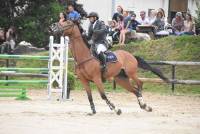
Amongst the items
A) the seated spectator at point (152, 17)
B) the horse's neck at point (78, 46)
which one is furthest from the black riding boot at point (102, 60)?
the seated spectator at point (152, 17)

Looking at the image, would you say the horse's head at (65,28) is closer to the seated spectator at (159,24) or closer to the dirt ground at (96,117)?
the dirt ground at (96,117)

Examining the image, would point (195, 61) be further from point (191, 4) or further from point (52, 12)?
point (191, 4)

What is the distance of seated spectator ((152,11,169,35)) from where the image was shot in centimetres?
2758

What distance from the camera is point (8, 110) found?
1678 centimetres

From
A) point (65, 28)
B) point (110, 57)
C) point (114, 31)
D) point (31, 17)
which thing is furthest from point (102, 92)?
point (31, 17)

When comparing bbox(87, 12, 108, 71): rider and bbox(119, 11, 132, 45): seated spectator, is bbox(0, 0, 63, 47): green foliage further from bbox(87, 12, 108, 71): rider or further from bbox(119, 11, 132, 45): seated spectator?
bbox(87, 12, 108, 71): rider

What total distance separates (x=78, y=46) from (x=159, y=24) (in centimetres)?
1123

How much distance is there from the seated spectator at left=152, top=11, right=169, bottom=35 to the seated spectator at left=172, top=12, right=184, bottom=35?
1.35 ft

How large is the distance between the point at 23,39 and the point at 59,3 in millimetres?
2484

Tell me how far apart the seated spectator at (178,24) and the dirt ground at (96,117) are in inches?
240

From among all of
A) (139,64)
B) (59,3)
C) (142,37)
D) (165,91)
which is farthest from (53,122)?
(59,3)

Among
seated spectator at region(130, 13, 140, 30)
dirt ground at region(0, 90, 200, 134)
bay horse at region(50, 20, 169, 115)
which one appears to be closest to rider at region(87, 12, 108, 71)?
bay horse at region(50, 20, 169, 115)

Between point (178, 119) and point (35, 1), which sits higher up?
point (35, 1)

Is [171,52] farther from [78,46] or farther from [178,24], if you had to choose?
[78,46]
